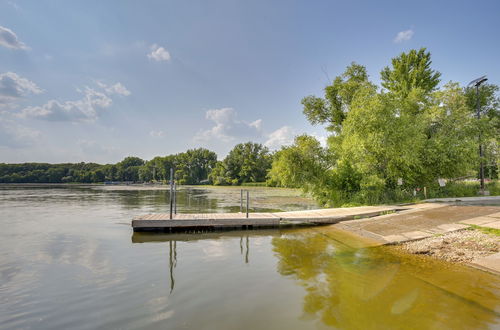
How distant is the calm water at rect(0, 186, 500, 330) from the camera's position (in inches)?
172

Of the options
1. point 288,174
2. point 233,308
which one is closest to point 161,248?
point 233,308

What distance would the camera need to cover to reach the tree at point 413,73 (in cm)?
2631

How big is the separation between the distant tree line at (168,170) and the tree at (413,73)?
51.0 m

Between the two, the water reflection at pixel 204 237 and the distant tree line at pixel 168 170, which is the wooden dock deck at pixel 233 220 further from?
the distant tree line at pixel 168 170

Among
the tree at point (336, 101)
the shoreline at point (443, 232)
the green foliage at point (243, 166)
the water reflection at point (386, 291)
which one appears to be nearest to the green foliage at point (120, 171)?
the green foliage at point (243, 166)

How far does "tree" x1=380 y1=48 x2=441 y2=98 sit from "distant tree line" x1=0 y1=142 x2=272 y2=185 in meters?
51.0

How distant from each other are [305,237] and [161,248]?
5.80 m

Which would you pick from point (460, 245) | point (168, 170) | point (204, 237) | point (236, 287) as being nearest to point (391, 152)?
point (460, 245)

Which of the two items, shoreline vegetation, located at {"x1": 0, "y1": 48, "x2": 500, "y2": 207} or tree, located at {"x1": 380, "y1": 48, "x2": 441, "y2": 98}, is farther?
tree, located at {"x1": 380, "y1": 48, "x2": 441, "y2": 98}

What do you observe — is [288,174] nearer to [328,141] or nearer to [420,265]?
[328,141]

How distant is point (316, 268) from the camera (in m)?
7.02

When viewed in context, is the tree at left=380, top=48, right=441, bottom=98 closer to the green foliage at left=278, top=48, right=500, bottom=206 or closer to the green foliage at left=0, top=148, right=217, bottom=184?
the green foliage at left=278, top=48, right=500, bottom=206

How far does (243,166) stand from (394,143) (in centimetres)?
6460

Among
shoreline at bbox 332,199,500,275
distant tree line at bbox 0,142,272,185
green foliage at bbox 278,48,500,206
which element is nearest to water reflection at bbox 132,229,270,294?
shoreline at bbox 332,199,500,275
